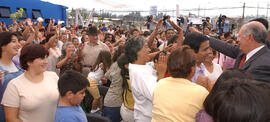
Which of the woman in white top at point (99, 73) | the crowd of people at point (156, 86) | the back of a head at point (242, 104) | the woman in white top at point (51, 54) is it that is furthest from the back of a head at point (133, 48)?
the woman in white top at point (51, 54)

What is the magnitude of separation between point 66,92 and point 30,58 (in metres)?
0.62

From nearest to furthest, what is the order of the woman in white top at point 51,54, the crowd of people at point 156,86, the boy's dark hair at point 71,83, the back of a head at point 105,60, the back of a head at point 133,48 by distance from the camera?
the crowd of people at point 156,86
the boy's dark hair at point 71,83
the back of a head at point 133,48
the back of a head at point 105,60
the woman in white top at point 51,54

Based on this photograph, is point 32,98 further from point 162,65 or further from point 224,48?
point 224,48

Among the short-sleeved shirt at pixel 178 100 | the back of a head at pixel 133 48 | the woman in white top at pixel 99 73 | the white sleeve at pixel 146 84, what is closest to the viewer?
the short-sleeved shirt at pixel 178 100

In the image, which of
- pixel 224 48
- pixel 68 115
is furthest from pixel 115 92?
pixel 224 48

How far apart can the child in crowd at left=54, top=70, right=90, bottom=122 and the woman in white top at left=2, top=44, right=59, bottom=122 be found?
40 centimetres

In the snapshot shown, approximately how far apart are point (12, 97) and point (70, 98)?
24.2 inches

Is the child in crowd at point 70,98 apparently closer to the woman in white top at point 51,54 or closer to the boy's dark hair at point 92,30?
the woman in white top at point 51,54

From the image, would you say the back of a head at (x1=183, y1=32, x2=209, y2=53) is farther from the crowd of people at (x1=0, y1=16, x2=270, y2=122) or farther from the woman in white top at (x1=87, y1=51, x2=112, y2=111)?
the woman in white top at (x1=87, y1=51, x2=112, y2=111)

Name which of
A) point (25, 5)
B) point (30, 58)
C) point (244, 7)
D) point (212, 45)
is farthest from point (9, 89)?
point (25, 5)

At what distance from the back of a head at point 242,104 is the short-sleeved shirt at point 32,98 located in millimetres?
1739

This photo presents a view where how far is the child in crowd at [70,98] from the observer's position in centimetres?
186

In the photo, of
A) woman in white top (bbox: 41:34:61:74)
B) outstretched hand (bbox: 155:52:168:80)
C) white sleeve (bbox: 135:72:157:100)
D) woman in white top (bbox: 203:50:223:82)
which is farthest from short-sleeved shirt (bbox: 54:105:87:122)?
woman in white top (bbox: 41:34:61:74)

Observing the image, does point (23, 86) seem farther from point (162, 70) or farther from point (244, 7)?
point (244, 7)
